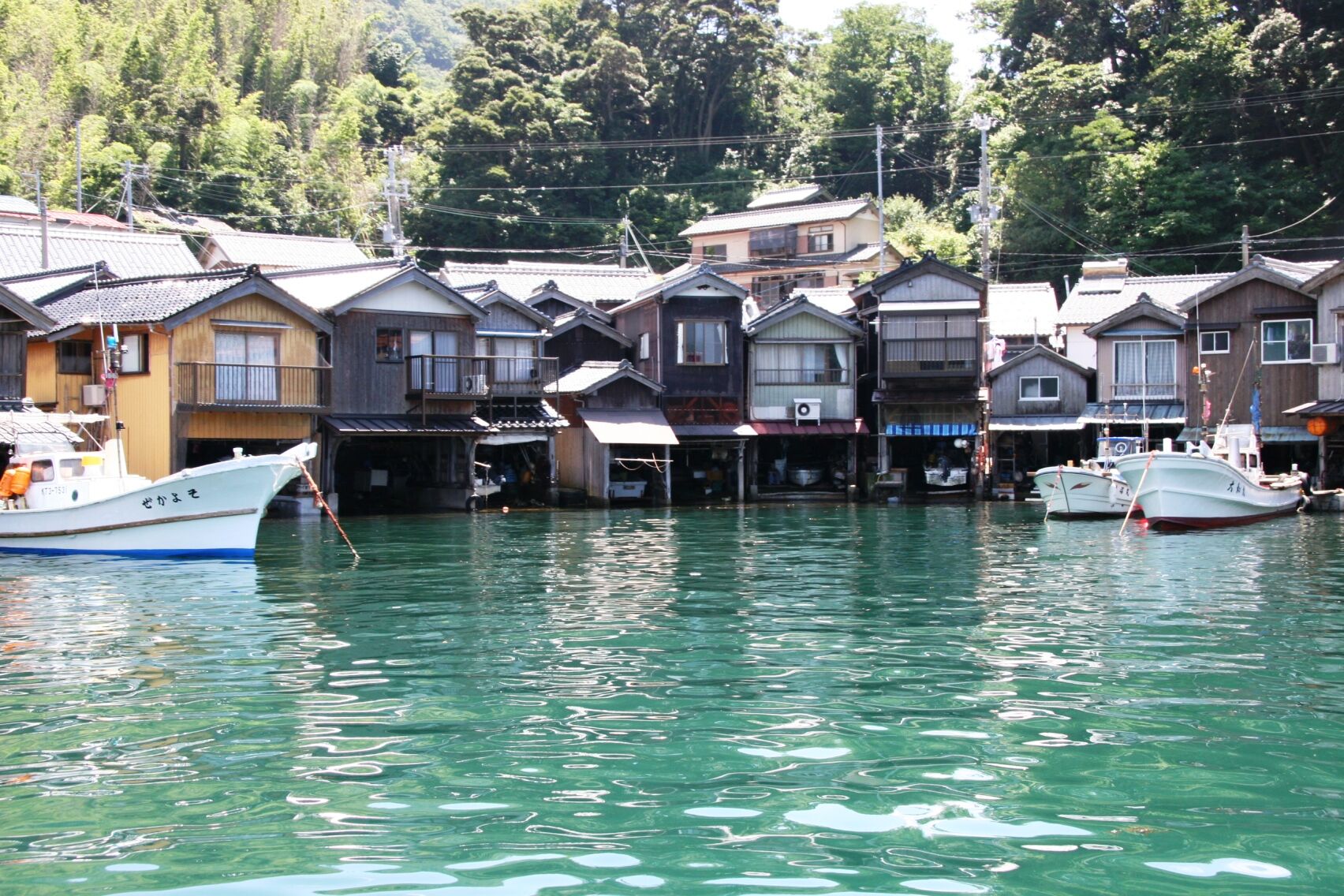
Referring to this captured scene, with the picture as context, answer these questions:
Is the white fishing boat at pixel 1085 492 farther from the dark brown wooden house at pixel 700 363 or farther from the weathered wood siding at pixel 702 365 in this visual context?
the weathered wood siding at pixel 702 365

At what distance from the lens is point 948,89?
7694 centimetres

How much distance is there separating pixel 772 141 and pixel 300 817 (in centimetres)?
7218

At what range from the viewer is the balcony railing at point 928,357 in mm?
46188

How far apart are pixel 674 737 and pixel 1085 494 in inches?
1045

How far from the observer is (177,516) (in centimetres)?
2400

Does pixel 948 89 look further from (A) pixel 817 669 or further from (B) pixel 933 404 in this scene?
(A) pixel 817 669

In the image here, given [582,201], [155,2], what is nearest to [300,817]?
[582,201]

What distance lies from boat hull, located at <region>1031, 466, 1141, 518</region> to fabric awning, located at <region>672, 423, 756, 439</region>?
13.1 m

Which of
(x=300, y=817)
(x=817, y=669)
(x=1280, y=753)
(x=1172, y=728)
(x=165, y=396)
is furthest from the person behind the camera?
(x=165, y=396)

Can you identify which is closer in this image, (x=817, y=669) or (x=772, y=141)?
(x=817, y=669)

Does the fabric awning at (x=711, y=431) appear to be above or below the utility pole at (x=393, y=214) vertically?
below

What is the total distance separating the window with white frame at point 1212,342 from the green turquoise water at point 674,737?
24676mm

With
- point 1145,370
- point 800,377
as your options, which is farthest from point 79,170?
point 1145,370

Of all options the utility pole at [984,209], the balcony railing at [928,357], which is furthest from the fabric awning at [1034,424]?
the utility pole at [984,209]
